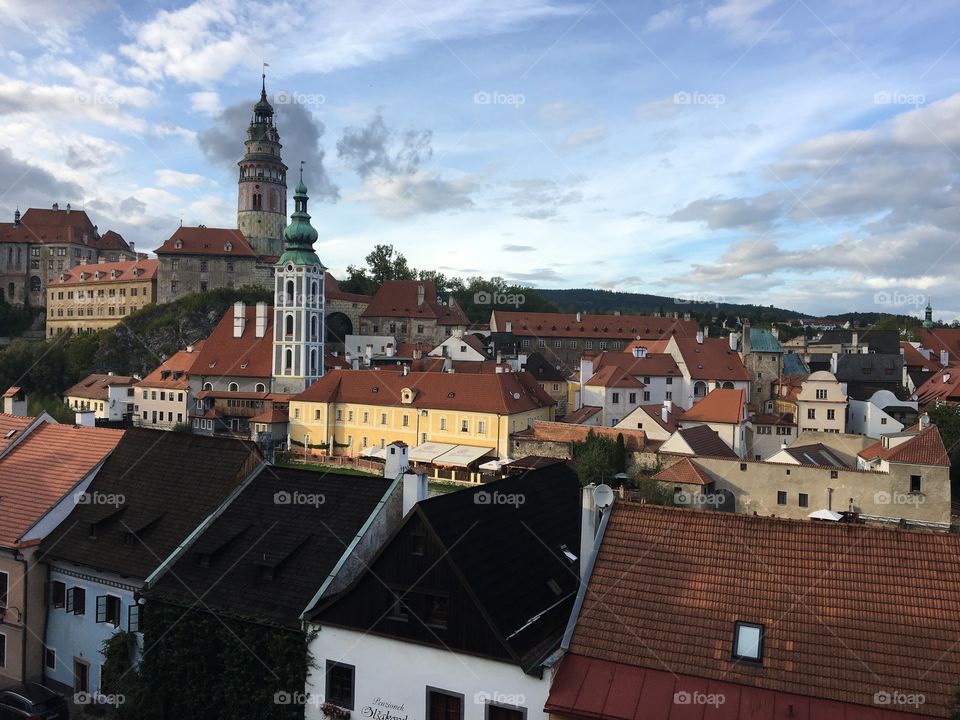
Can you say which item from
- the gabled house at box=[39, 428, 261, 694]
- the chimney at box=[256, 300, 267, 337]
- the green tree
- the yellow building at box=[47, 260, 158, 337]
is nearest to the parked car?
the gabled house at box=[39, 428, 261, 694]

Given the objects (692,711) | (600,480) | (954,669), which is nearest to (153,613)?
(692,711)

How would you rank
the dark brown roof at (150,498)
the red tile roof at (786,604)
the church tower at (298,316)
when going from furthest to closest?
the church tower at (298,316) < the dark brown roof at (150,498) < the red tile roof at (786,604)

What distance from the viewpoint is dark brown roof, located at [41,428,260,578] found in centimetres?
1739

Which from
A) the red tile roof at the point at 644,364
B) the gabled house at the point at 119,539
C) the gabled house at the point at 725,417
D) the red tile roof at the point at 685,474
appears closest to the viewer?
the gabled house at the point at 119,539

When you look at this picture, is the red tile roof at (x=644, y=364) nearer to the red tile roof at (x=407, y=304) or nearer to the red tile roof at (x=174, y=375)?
the red tile roof at (x=407, y=304)

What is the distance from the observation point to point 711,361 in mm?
64562

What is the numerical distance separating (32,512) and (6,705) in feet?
15.2

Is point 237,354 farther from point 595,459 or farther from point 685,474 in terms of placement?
point 685,474

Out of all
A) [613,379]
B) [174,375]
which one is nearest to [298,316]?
[174,375]

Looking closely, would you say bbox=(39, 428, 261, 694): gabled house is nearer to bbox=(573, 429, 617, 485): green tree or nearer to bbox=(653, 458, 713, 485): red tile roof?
bbox=(573, 429, 617, 485): green tree

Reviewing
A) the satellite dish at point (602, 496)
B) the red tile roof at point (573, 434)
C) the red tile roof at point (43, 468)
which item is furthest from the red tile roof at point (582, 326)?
the satellite dish at point (602, 496)

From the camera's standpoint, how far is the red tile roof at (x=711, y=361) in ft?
208

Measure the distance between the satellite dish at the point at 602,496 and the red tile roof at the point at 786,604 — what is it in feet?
1.74

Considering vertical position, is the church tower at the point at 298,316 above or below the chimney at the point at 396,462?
above
